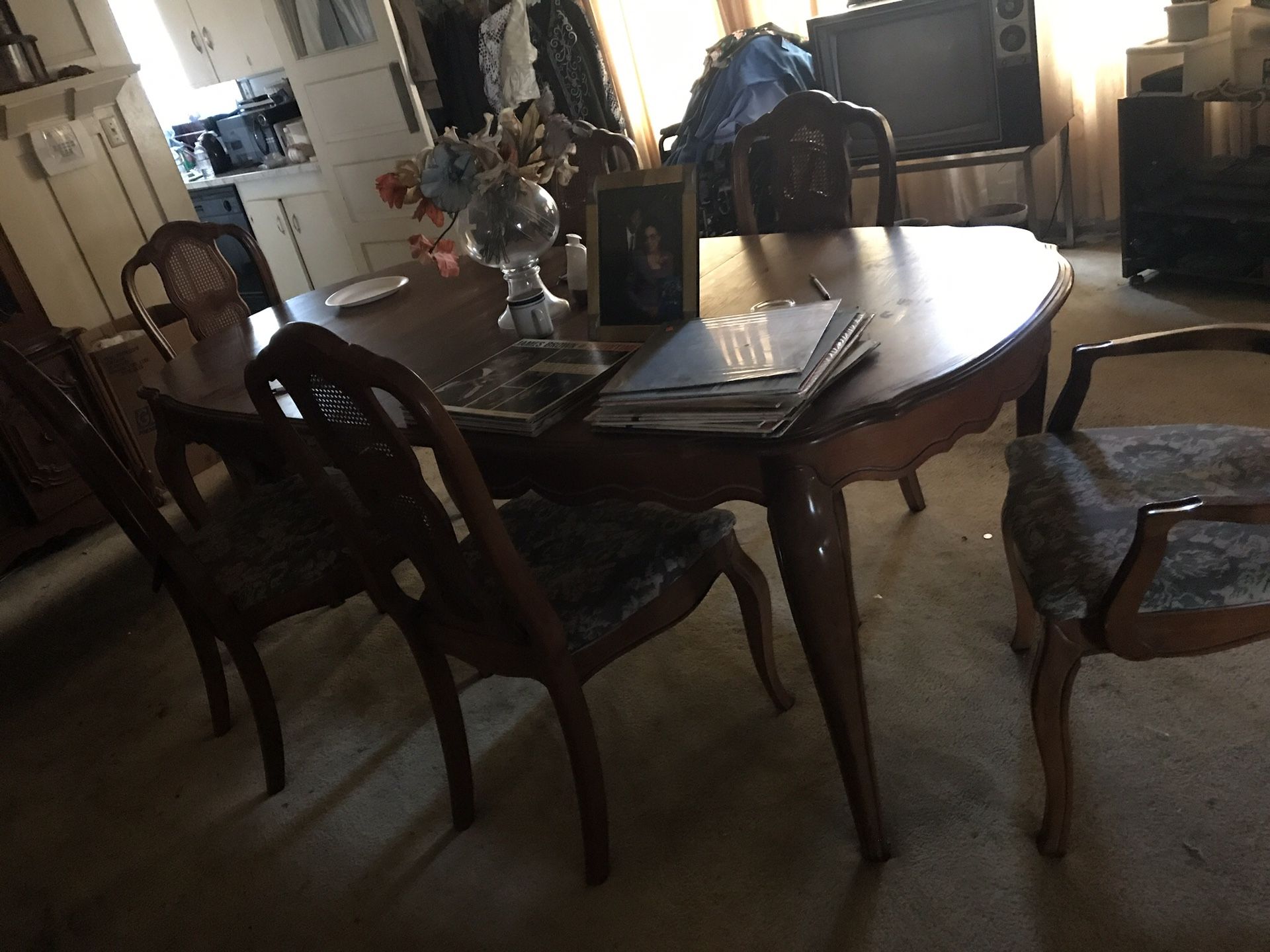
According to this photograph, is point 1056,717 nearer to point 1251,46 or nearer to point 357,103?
point 1251,46

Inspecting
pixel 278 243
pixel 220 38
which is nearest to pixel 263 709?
pixel 278 243

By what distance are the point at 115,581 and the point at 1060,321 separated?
300cm

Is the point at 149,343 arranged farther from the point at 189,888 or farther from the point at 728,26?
the point at 728,26

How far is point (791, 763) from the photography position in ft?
5.13

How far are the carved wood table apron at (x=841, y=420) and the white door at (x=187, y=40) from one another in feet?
11.6

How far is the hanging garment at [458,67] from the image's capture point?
12.3ft

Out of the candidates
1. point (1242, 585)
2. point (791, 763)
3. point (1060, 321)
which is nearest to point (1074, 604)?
point (1242, 585)

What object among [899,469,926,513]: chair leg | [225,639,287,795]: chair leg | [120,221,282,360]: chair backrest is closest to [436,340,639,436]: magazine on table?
[225,639,287,795]: chair leg

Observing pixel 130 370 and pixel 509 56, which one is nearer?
pixel 130 370

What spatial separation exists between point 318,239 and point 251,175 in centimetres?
51

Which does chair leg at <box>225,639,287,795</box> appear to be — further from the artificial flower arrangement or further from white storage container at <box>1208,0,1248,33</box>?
white storage container at <box>1208,0,1248,33</box>

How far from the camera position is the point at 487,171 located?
157 cm

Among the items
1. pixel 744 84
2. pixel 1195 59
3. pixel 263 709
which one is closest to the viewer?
pixel 263 709

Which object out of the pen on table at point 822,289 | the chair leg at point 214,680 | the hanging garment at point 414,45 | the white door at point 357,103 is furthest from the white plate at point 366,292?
the hanging garment at point 414,45
